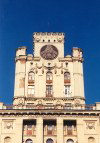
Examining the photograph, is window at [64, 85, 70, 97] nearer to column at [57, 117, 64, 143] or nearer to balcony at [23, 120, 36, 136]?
column at [57, 117, 64, 143]

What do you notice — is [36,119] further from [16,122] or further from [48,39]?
[48,39]

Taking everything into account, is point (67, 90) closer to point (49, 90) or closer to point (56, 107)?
point (49, 90)

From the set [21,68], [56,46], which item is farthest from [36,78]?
[56,46]

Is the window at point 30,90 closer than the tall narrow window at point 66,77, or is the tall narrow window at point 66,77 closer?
the window at point 30,90

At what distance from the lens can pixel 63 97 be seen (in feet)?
229

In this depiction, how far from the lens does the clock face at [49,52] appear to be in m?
74.6

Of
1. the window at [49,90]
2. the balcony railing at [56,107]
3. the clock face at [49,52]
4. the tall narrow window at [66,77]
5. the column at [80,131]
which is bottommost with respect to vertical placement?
the column at [80,131]

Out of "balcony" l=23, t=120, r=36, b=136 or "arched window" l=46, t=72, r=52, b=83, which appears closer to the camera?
"balcony" l=23, t=120, r=36, b=136

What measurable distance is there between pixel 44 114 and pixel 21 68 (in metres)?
13.2

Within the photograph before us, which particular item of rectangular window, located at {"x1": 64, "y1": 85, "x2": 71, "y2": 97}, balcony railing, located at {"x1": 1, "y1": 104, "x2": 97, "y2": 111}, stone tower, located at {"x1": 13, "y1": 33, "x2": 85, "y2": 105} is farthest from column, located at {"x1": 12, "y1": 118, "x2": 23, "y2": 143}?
rectangular window, located at {"x1": 64, "y1": 85, "x2": 71, "y2": 97}

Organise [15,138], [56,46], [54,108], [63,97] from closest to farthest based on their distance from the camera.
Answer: [15,138], [54,108], [63,97], [56,46]

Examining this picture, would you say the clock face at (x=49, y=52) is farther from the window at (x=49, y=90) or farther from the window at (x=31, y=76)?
the window at (x=49, y=90)

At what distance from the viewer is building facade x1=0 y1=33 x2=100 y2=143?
6219cm

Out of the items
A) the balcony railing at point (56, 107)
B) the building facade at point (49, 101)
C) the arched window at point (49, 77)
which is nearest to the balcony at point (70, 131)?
the building facade at point (49, 101)
